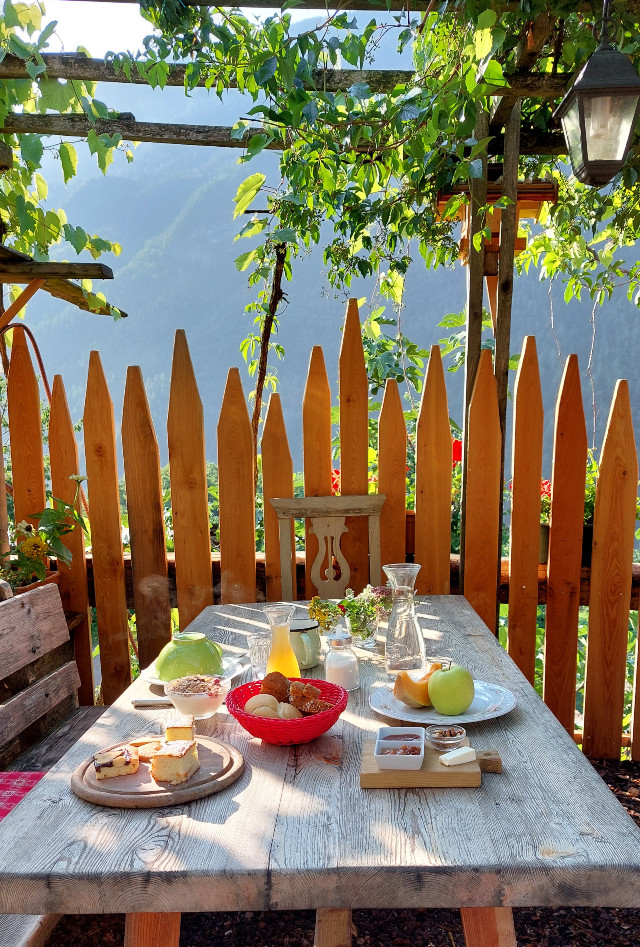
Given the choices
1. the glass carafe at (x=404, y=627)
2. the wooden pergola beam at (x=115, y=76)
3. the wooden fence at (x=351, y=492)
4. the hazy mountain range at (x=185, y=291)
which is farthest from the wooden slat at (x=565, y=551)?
the hazy mountain range at (x=185, y=291)

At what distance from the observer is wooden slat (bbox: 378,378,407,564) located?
9.14 feet

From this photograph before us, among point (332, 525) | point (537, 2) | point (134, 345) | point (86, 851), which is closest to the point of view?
point (86, 851)

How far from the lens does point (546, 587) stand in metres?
2.84

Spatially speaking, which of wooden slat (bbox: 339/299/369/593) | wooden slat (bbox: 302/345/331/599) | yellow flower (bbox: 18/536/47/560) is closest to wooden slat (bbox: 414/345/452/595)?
wooden slat (bbox: 339/299/369/593)

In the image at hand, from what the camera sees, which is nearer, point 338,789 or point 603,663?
point 338,789

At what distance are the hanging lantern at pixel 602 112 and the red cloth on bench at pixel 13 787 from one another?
2152 millimetres

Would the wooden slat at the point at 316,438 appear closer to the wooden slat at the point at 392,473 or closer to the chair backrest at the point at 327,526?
the chair backrest at the point at 327,526

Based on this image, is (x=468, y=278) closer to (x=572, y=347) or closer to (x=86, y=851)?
(x=86, y=851)

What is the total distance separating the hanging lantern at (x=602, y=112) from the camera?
1822 mm

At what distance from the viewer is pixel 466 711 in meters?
1.42

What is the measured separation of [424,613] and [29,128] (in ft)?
7.77

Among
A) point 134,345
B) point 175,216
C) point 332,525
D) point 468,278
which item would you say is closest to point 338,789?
point 332,525

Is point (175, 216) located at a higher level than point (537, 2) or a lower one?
higher

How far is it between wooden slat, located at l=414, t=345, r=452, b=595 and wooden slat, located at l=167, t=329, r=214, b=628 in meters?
0.83
